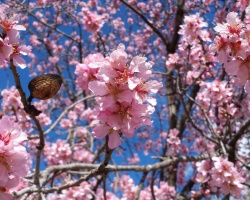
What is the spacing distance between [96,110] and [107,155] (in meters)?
0.23

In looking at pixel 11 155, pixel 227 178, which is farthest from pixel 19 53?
pixel 227 178

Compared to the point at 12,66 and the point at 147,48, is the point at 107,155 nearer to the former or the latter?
the point at 12,66

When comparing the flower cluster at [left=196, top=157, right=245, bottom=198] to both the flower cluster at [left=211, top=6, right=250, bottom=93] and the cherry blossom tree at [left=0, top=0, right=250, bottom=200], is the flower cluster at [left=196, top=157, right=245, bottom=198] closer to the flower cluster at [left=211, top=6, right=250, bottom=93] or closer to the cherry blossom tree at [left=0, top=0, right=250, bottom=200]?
the cherry blossom tree at [left=0, top=0, right=250, bottom=200]

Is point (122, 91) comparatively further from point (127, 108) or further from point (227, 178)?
point (227, 178)

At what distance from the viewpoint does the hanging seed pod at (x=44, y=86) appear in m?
1.47

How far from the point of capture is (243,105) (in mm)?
4547

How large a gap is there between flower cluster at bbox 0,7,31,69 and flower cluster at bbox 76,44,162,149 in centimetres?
40

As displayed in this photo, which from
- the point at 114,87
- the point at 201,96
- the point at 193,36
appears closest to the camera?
the point at 114,87

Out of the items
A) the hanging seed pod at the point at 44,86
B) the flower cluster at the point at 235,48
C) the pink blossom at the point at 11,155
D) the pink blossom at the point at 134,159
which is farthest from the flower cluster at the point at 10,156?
the pink blossom at the point at 134,159

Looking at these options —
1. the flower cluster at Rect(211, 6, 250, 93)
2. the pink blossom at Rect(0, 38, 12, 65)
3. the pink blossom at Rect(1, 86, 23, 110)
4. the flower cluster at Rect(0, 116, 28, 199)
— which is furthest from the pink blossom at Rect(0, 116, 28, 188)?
the pink blossom at Rect(1, 86, 23, 110)

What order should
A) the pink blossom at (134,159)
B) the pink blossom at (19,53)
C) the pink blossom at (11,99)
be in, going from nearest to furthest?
the pink blossom at (19,53)
the pink blossom at (11,99)
the pink blossom at (134,159)

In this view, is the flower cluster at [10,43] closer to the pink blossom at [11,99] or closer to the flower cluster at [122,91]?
the flower cluster at [122,91]

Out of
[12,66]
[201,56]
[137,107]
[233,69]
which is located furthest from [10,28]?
[201,56]

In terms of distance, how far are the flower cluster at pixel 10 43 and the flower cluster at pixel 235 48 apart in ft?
2.83
